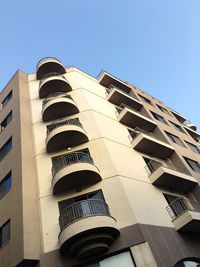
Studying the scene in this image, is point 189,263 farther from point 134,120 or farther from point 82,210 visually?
point 134,120

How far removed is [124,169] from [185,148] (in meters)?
10.1

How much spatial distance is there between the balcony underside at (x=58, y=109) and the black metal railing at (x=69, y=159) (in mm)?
4289

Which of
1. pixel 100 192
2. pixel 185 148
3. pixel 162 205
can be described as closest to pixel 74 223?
pixel 100 192

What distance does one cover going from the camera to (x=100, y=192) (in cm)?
1395

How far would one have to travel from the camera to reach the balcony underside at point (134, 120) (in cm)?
2105

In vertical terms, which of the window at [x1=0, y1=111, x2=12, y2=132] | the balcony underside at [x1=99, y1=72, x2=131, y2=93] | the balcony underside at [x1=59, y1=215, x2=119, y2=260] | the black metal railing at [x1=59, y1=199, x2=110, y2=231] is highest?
the balcony underside at [x1=99, y1=72, x2=131, y2=93]

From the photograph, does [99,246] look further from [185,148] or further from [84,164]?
[185,148]

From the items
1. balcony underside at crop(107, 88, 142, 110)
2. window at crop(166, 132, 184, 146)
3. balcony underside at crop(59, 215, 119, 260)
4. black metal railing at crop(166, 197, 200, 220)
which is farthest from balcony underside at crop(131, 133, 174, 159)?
balcony underside at crop(59, 215, 119, 260)

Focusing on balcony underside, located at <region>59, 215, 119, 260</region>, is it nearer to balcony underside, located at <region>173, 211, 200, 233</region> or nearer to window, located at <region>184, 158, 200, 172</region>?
balcony underside, located at <region>173, 211, 200, 233</region>

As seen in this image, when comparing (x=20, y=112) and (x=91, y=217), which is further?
(x=20, y=112)

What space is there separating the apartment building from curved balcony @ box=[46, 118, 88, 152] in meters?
0.06

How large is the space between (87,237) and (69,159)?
5.46 meters

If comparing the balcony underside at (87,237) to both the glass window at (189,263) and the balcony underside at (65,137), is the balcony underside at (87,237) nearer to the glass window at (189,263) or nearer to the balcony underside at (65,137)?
the glass window at (189,263)

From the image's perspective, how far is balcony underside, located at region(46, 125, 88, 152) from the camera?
16.3 metres
